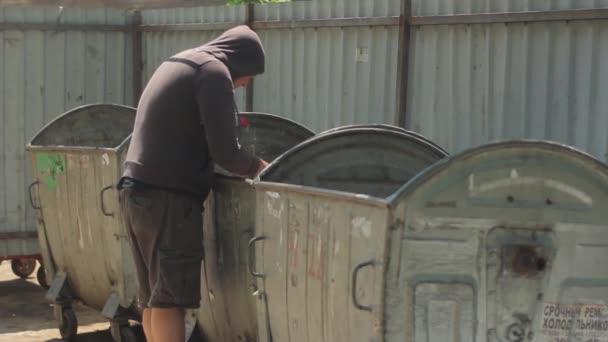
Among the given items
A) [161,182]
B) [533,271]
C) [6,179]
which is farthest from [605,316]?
[6,179]

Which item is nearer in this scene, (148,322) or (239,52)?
(239,52)

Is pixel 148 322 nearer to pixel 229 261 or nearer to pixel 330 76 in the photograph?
pixel 229 261

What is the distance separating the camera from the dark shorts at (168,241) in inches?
232

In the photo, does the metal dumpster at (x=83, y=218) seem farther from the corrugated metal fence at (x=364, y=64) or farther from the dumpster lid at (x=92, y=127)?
the corrugated metal fence at (x=364, y=64)

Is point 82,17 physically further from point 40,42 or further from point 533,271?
point 533,271

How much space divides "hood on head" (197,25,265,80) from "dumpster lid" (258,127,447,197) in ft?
1.86

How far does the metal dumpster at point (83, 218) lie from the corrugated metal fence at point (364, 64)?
152 centimetres

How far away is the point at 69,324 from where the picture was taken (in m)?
8.52

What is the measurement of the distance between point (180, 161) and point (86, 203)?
7.52ft

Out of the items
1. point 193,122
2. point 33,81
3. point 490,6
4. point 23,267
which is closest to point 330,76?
point 490,6

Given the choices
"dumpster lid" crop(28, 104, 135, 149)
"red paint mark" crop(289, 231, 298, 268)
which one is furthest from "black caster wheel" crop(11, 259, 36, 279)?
"red paint mark" crop(289, 231, 298, 268)

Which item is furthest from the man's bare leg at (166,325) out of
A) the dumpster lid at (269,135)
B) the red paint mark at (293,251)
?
the dumpster lid at (269,135)

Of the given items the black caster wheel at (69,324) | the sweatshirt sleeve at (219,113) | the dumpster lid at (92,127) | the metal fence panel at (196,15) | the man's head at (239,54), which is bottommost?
the black caster wheel at (69,324)

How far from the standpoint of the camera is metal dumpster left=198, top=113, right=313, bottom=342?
614 centimetres
